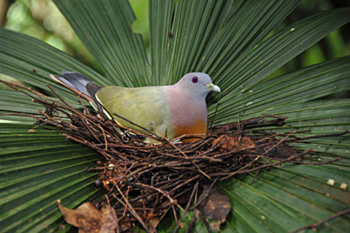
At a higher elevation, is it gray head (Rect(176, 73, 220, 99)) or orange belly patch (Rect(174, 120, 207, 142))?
gray head (Rect(176, 73, 220, 99))

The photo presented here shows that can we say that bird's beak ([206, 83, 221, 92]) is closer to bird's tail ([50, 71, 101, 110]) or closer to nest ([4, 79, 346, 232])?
nest ([4, 79, 346, 232])

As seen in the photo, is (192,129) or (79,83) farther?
(79,83)

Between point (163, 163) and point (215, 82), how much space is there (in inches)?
36.4

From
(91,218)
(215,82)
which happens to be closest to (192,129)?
(215,82)

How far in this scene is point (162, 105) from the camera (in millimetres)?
2277

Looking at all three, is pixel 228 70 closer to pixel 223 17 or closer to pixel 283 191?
pixel 223 17

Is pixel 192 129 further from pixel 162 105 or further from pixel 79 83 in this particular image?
pixel 79 83

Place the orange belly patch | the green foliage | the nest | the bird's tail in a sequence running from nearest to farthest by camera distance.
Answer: the green foliage
the nest
the orange belly patch
the bird's tail

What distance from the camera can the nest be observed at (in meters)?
1.55

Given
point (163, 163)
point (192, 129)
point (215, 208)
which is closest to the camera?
point (215, 208)

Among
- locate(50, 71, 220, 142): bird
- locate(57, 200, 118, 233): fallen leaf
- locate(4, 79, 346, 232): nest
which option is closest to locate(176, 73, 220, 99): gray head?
locate(50, 71, 220, 142): bird

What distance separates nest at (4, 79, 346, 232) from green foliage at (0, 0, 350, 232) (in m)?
0.07

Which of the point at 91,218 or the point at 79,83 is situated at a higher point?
the point at 79,83

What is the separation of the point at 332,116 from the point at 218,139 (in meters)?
0.63
